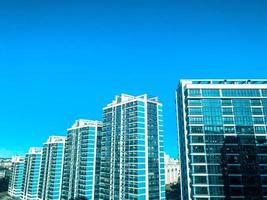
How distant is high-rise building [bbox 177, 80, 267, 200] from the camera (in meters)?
75.6

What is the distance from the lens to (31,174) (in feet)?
508

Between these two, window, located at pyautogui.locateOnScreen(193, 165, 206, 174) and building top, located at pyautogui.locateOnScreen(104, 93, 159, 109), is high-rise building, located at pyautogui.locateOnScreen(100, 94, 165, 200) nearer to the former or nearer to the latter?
building top, located at pyautogui.locateOnScreen(104, 93, 159, 109)

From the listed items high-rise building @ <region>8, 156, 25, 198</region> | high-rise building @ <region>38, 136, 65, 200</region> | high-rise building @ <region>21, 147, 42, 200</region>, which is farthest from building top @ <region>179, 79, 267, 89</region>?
high-rise building @ <region>8, 156, 25, 198</region>

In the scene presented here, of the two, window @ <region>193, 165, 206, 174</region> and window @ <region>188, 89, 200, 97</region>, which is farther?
window @ <region>188, 89, 200, 97</region>

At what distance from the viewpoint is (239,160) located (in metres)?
79.1

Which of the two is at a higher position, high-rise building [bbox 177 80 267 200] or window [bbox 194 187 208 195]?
high-rise building [bbox 177 80 267 200]

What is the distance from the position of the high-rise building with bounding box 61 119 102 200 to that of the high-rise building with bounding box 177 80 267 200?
146ft

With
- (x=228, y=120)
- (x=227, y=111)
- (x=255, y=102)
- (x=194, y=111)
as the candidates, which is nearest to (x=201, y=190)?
(x=228, y=120)

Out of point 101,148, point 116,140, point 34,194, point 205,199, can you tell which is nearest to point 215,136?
point 205,199

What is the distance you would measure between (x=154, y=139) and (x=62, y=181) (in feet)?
190

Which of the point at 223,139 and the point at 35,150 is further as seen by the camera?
the point at 35,150

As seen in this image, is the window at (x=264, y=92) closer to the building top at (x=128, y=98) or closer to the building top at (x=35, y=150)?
the building top at (x=128, y=98)

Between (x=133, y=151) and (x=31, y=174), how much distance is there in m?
88.5

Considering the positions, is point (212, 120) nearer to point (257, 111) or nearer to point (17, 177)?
point (257, 111)
